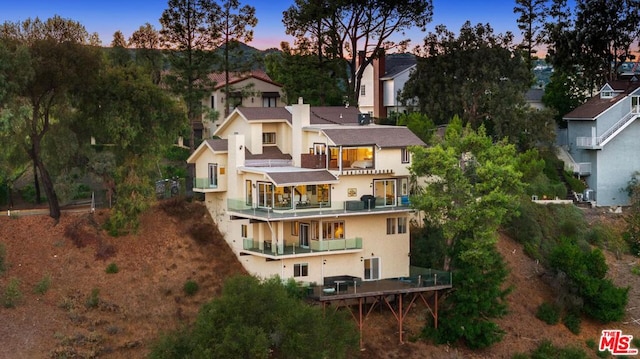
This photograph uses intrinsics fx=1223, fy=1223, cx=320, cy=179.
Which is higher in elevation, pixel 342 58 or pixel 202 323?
pixel 342 58

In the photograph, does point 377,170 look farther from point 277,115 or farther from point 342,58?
point 342,58

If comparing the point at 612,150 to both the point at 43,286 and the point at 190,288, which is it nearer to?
the point at 190,288

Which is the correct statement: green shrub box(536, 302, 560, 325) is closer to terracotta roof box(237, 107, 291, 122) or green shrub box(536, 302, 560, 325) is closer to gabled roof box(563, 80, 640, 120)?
terracotta roof box(237, 107, 291, 122)

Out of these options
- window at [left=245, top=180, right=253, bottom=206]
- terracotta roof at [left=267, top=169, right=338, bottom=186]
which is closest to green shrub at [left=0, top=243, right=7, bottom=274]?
window at [left=245, top=180, right=253, bottom=206]

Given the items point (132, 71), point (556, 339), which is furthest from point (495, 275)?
point (132, 71)

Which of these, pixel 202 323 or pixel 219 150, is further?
pixel 219 150

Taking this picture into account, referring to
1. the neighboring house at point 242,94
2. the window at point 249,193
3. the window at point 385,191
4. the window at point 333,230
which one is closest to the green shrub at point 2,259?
the window at point 249,193
